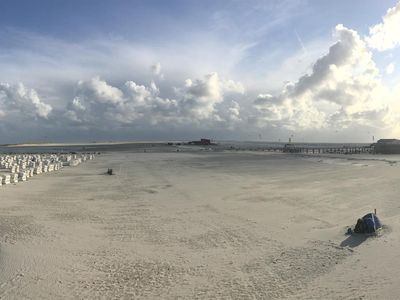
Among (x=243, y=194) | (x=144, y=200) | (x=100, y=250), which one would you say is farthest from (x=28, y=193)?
(x=100, y=250)

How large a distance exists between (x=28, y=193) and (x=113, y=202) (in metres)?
6.64

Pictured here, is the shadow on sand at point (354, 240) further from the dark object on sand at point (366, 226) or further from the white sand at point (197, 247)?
the dark object on sand at point (366, 226)

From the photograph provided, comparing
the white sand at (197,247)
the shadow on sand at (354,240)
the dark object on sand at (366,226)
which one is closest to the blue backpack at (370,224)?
the dark object on sand at (366,226)

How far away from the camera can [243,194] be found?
2395 centimetres

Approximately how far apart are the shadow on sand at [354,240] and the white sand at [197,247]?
0.06m

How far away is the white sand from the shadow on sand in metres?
0.06

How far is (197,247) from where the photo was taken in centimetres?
1273

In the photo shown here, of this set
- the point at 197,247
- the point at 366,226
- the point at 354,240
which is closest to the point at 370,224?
the point at 366,226

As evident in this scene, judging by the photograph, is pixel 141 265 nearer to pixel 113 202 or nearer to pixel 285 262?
pixel 285 262

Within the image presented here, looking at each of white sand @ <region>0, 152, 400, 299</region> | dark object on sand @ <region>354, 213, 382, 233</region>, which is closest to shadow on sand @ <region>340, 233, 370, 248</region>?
white sand @ <region>0, 152, 400, 299</region>

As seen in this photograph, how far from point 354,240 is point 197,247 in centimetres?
498

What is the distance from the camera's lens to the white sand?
9.39 meters

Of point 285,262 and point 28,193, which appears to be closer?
point 285,262

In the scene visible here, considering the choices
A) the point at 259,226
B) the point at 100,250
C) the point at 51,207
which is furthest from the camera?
the point at 51,207
